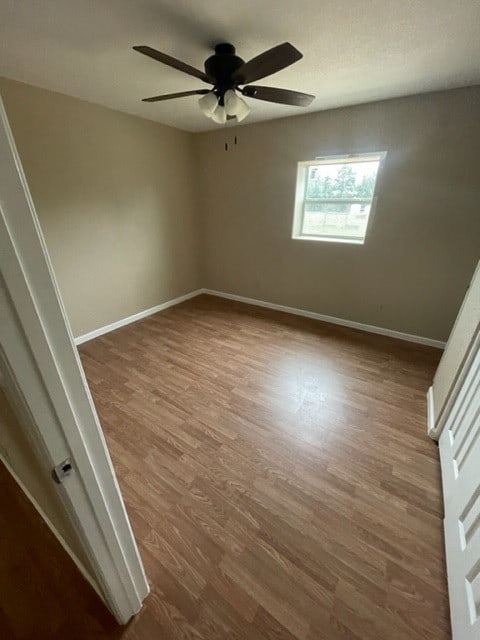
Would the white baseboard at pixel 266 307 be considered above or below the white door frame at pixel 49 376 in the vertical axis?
below

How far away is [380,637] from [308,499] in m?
0.51

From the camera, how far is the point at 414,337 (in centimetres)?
290

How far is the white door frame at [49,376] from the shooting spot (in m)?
0.44

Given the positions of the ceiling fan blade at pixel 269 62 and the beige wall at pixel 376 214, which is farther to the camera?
the beige wall at pixel 376 214

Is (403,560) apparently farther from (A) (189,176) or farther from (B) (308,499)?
(A) (189,176)

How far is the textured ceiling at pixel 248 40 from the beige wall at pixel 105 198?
29 centimetres

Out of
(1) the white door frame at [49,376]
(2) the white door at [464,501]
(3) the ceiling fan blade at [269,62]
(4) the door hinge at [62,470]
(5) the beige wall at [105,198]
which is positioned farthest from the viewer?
(5) the beige wall at [105,198]

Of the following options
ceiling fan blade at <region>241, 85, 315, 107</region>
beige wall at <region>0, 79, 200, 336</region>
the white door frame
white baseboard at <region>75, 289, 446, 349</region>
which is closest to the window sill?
white baseboard at <region>75, 289, 446, 349</region>

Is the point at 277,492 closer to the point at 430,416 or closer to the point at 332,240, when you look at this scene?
the point at 430,416

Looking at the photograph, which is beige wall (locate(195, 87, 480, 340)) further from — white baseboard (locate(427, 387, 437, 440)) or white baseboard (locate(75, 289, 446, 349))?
white baseboard (locate(427, 387, 437, 440))

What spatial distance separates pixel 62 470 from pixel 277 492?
3.83 ft

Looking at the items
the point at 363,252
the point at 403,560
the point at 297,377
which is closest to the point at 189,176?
the point at 363,252

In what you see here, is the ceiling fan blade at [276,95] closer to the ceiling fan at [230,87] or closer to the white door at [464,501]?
the ceiling fan at [230,87]

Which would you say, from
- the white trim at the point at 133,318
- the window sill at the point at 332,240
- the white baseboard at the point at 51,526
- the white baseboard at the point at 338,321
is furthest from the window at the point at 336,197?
the white baseboard at the point at 51,526
